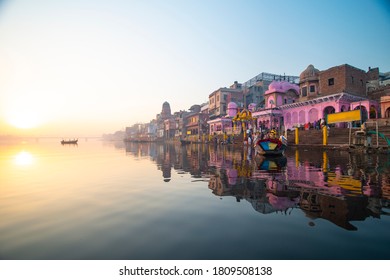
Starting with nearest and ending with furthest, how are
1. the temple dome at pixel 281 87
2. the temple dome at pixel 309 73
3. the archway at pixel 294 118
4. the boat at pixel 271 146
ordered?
1. the boat at pixel 271 146
2. the temple dome at pixel 309 73
3. the archway at pixel 294 118
4. the temple dome at pixel 281 87

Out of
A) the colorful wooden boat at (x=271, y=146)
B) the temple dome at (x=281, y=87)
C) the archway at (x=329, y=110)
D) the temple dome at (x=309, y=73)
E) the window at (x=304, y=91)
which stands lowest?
the colorful wooden boat at (x=271, y=146)

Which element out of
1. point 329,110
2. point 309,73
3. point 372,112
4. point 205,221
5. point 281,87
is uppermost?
point 309,73

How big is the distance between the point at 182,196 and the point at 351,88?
3322 centimetres

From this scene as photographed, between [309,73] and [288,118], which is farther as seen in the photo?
[288,118]

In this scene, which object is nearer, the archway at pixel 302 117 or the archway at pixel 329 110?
the archway at pixel 329 110

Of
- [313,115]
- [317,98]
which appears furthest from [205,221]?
[313,115]

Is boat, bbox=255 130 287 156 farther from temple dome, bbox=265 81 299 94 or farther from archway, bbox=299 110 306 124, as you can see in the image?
temple dome, bbox=265 81 299 94

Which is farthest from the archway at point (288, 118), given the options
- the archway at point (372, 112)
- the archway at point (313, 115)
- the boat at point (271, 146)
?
the boat at point (271, 146)

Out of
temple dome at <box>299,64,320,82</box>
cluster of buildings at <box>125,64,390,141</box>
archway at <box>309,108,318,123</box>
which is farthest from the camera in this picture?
temple dome at <box>299,64,320,82</box>

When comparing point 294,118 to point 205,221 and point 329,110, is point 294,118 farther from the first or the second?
point 205,221

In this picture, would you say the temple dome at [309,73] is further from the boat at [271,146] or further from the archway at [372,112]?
the boat at [271,146]

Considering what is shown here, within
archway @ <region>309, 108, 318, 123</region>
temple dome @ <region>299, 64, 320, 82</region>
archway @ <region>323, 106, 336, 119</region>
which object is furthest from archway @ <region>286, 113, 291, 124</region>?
archway @ <region>323, 106, 336, 119</region>
